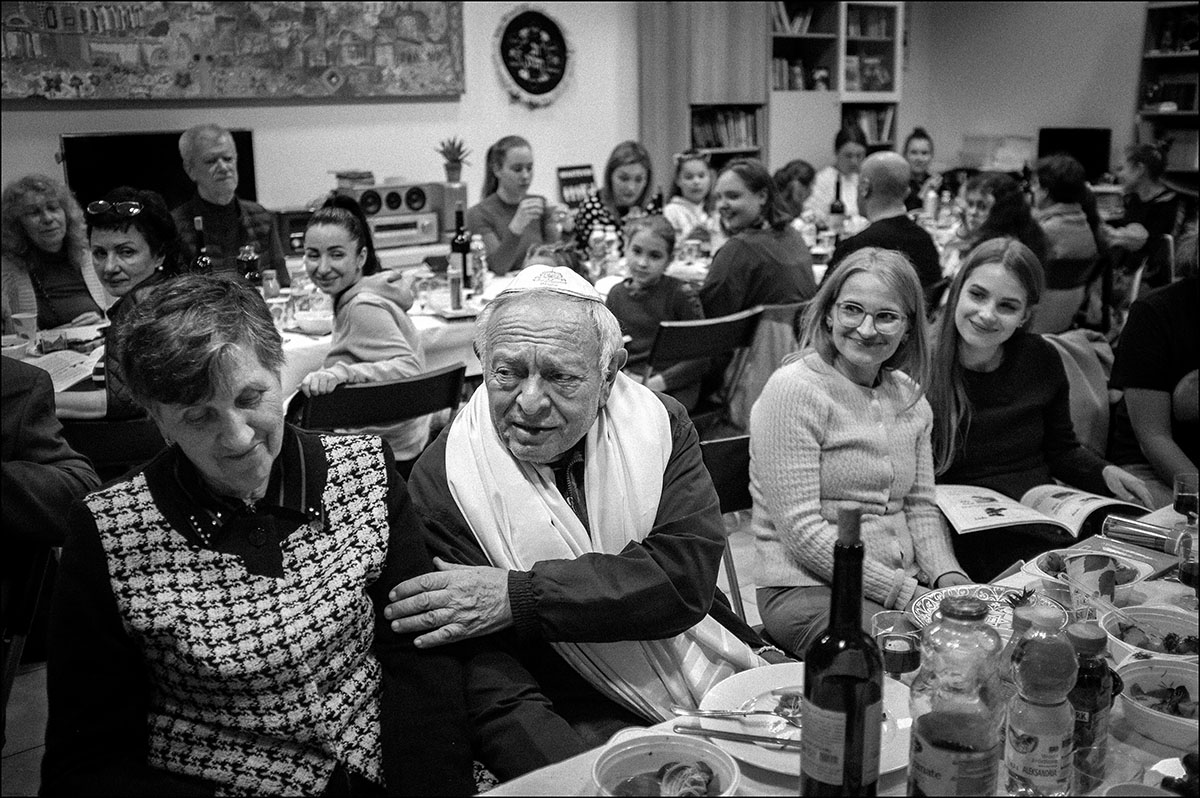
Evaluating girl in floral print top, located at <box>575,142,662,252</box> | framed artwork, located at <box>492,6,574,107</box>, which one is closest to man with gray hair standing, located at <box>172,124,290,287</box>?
girl in floral print top, located at <box>575,142,662,252</box>

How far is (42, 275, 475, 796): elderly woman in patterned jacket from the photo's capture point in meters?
1.41

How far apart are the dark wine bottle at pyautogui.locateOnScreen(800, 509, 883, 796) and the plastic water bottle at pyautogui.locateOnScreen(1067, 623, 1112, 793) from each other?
311 millimetres

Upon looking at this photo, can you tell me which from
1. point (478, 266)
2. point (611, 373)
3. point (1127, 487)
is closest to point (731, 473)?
point (611, 373)

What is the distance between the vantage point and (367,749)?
1.54 metres

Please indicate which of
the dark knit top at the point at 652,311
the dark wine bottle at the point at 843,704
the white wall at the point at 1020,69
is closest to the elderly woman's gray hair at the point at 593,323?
the dark wine bottle at the point at 843,704

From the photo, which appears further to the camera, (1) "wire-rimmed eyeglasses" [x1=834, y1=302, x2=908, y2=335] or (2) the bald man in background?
(2) the bald man in background

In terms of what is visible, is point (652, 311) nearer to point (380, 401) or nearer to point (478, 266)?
point (478, 266)

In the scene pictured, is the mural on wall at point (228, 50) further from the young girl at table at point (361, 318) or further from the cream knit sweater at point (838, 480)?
the cream knit sweater at point (838, 480)

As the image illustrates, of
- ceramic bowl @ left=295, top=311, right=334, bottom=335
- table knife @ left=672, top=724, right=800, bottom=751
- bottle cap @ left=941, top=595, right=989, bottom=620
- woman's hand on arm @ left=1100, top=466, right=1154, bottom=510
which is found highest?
bottle cap @ left=941, top=595, right=989, bottom=620

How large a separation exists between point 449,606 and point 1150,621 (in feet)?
3.51

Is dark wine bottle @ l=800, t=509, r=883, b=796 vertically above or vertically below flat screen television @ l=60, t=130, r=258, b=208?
below

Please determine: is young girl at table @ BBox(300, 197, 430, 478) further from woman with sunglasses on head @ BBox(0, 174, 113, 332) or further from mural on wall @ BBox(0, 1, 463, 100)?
mural on wall @ BBox(0, 1, 463, 100)

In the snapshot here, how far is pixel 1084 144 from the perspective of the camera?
885 cm

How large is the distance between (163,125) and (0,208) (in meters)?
1.76
